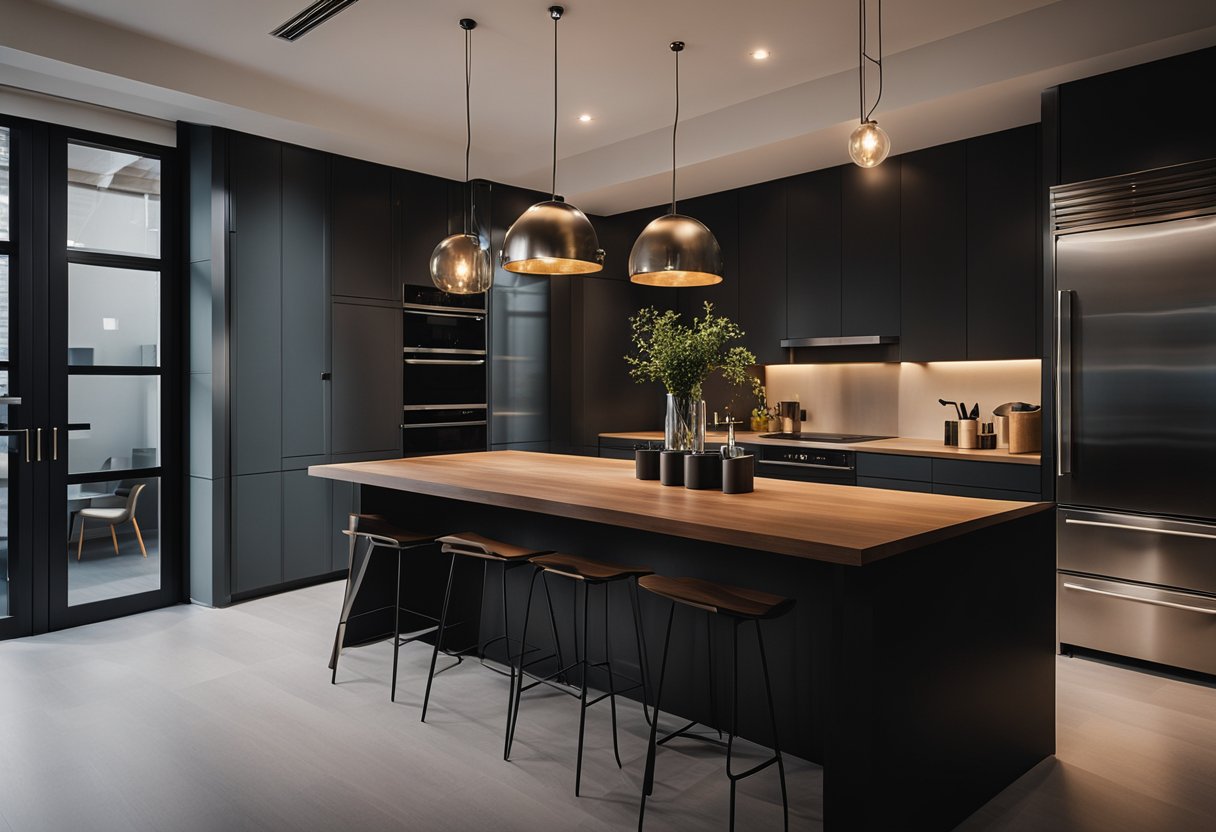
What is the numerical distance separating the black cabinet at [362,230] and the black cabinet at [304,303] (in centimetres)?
9

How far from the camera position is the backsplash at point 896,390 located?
15.6 ft

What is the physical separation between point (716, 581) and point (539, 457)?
5.06 feet

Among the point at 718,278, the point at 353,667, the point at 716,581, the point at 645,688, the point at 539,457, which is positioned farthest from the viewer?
the point at 539,457

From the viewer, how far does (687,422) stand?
3.05 m

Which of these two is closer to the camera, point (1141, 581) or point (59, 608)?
point (1141, 581)

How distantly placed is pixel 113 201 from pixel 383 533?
8.49 ft

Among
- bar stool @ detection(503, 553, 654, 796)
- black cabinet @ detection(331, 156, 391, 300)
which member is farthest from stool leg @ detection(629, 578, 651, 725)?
black cabinet @ detection(331, 156, 391, 300)

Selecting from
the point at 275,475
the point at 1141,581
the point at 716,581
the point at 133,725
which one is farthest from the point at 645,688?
the point at 275,475

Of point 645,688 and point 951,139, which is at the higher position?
point 951,139

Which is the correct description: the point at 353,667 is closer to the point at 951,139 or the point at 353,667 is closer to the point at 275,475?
the point at 275,475

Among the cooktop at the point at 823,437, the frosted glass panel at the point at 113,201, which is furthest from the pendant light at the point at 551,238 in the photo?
the frosted glass panel at the point at 113,201

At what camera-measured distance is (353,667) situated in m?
3.60

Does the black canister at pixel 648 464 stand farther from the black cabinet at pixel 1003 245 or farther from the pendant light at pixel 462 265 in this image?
the black cabinet at pixel 1003 245

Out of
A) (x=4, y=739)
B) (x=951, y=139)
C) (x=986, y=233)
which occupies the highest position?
(x=951, y=139)
